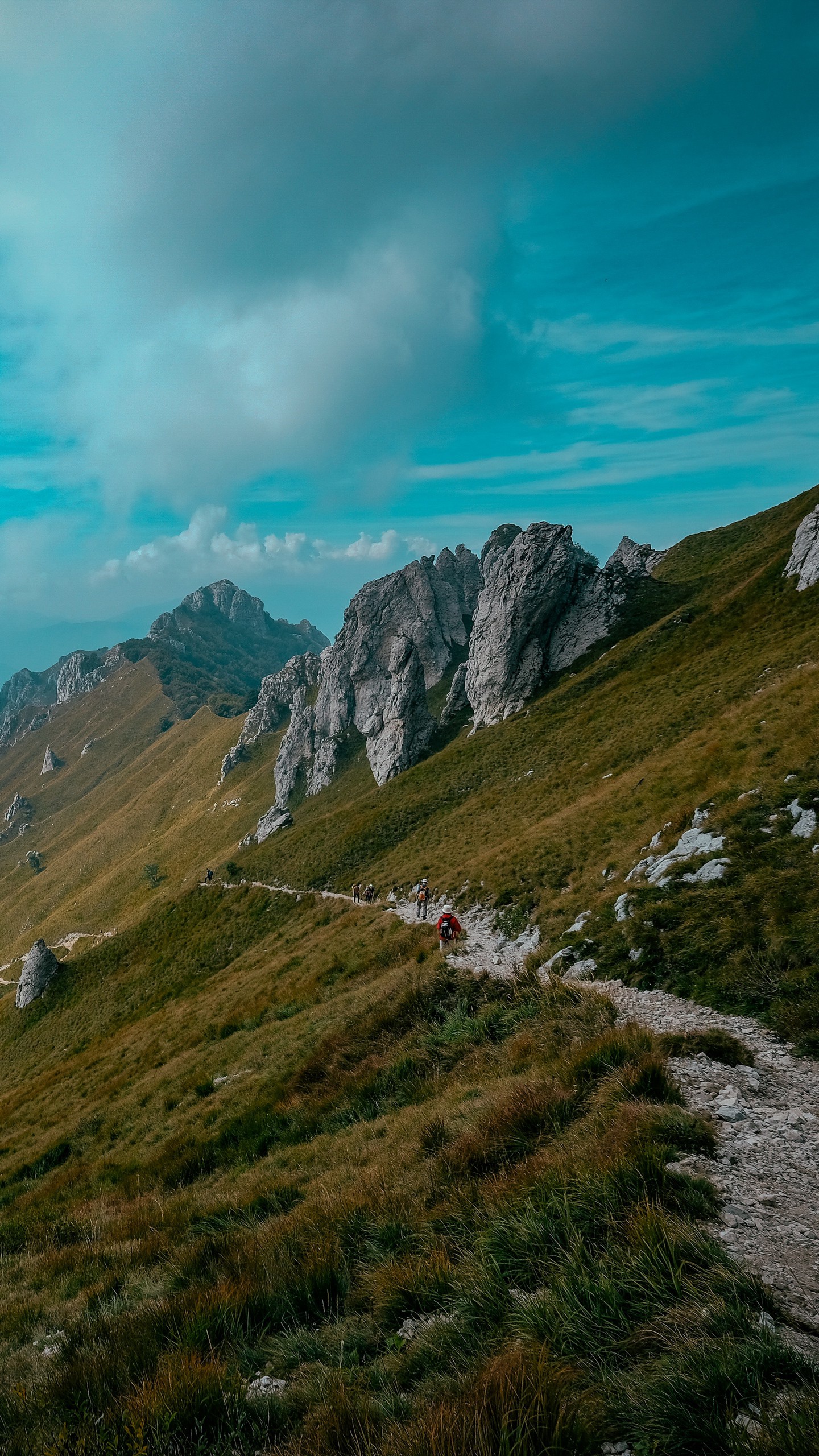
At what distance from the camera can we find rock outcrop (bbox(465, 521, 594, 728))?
7575 centimetres

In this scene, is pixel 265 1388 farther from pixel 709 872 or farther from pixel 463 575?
pixel 463 575

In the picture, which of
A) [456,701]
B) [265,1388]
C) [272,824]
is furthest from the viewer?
[272,824]

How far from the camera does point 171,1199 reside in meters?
12.4

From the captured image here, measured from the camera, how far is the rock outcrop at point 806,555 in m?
46.3

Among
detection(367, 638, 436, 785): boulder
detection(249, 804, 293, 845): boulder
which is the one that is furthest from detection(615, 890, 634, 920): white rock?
detection(249, 804, 293, 845): boulder

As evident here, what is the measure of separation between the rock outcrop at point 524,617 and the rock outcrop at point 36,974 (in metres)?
59.3

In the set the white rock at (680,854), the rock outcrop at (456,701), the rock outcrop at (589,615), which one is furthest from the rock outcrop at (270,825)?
the white rock at (680,854)

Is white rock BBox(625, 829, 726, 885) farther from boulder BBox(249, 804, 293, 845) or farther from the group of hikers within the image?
boulder BBox(249, 804, 293, 845)

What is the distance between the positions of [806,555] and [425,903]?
44.5m

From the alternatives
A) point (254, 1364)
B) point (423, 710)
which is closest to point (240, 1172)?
point (254, 1364)

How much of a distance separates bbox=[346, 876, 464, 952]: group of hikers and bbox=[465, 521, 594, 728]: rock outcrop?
37.5 m

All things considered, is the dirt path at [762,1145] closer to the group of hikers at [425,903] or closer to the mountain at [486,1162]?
the mountain at [486,1162]

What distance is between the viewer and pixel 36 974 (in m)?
66.9

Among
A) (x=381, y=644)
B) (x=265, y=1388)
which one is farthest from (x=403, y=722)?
(x=265, y=1388)
